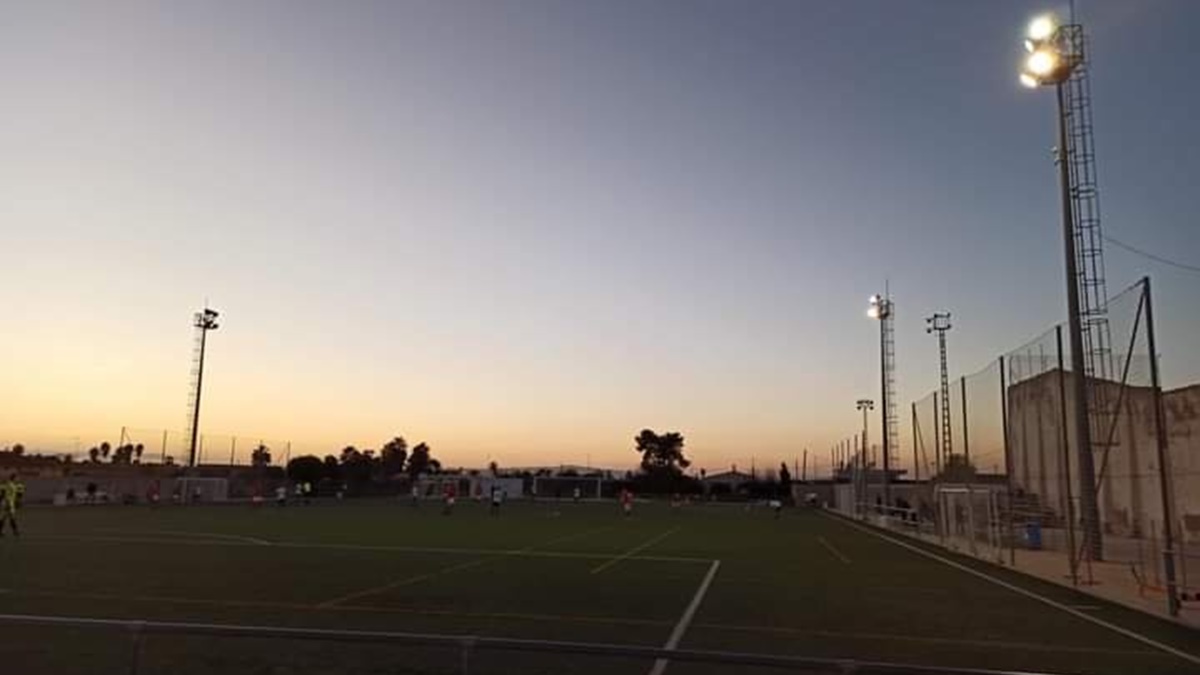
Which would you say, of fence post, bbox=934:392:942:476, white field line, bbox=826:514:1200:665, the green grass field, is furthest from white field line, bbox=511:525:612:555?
fence post, bbox=934:392:942:476

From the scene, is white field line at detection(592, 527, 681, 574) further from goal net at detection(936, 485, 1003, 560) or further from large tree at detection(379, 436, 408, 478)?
large tree at detection(379, 436, 408, 478)

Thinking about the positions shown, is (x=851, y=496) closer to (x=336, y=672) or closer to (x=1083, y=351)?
(x=1083, y=351)

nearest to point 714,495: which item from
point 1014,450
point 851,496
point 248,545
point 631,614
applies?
point 851,496

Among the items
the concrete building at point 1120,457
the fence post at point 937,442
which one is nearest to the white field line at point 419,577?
the concrete building at point 1120,457

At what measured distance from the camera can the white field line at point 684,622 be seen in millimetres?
10353

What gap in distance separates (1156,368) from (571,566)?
13.4 metres

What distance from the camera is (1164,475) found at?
1731cm

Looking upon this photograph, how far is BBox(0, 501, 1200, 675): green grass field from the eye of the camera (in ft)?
35.4

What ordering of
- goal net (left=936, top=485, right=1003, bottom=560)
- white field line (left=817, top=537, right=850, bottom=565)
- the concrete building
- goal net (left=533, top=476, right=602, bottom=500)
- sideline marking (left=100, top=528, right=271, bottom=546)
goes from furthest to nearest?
goal net (left=533, top=476, right=602, bottom=500), sideline marking (left=100, top=528, right=271, bottom=546), goal net (left=936, top=485, right=1003, bottom=560), the concrete building, white field line (left=817, top=537, right=850, bottom=565)

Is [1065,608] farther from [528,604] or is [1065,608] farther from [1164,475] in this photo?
[528,604]

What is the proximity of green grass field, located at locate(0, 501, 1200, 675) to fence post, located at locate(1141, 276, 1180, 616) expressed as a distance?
0.77m

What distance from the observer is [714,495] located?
121875mm

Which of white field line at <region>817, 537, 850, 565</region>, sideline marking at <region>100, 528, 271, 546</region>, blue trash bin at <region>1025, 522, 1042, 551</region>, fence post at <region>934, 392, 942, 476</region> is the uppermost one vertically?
fence post at <region>934, 392, 942, 476</region>

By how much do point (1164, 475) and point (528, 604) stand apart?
11.8 meters
